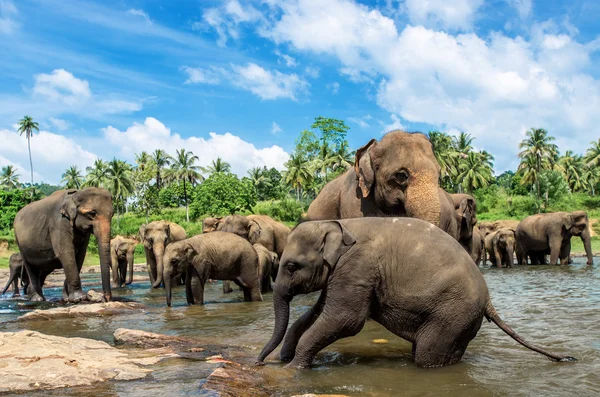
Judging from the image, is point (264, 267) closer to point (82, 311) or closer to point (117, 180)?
point (82, 311)

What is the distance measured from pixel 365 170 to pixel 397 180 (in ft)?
1.79

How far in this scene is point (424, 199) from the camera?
775 cm

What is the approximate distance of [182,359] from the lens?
270 inches

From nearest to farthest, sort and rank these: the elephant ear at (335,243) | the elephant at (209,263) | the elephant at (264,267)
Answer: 1. the elephant ear at (335,243)
2. the elephant at (209,263)
3. the elephant at (264,267)

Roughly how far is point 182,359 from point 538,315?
20.2 ft

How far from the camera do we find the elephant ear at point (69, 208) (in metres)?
14.1

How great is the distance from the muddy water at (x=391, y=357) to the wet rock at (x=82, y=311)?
1.46ft

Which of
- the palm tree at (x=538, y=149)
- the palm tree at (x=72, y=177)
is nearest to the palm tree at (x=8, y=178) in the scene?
the palm tree at (x=72, y=177)

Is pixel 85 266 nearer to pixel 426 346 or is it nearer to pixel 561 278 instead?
pixel 561 278

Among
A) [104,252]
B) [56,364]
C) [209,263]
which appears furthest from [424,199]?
[104,252]

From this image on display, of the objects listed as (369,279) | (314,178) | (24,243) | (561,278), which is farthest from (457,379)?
(314,178)

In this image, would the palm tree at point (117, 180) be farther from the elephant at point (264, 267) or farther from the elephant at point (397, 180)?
the elephant at point (397, 180)

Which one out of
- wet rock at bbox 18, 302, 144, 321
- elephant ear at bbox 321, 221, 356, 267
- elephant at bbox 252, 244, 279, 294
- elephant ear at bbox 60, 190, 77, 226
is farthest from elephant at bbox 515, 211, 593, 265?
elephant ear at bbox 321, 221, 356, 267

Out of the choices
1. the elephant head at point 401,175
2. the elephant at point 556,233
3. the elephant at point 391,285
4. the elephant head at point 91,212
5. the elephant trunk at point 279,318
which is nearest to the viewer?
the elephant at point 391,285
